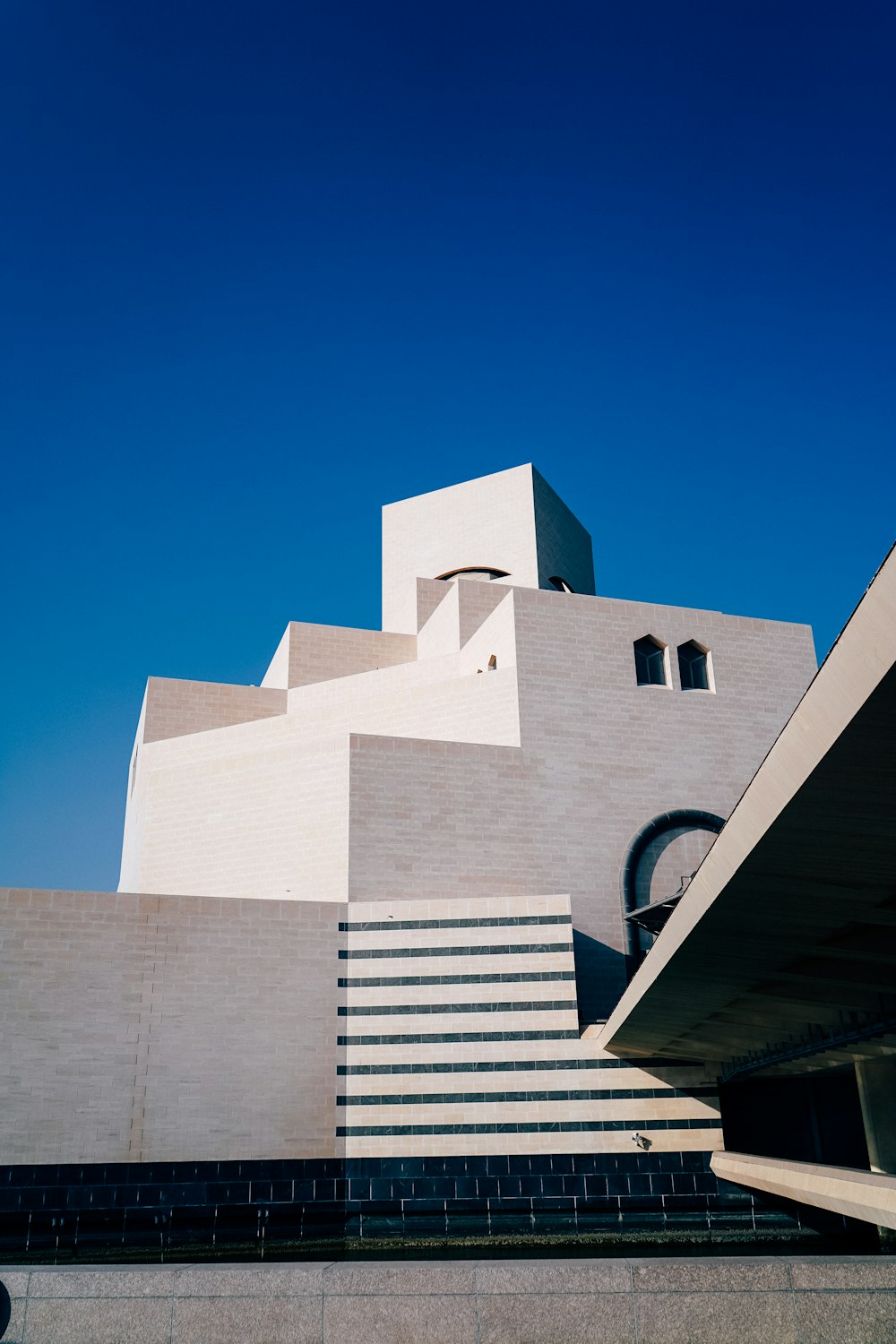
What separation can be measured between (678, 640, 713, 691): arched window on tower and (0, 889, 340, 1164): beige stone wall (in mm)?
11960

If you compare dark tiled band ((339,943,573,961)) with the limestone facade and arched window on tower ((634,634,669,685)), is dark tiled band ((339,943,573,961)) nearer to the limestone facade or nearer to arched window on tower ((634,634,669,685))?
the limestone facade

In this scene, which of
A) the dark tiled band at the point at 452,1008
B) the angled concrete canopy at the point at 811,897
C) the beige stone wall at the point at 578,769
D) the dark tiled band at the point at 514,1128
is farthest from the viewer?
the beige stone wall at the point at 578,769

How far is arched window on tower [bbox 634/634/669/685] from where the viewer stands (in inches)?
1152

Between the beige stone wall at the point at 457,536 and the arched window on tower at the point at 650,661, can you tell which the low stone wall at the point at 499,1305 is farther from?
the beige stone wall at the point at 457,536

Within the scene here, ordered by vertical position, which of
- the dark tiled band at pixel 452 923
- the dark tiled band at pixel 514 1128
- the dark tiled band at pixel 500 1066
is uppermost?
the dark tiled band at pixel 452 923

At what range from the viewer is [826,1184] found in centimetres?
1481

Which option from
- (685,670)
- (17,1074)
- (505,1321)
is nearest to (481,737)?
(685,670)

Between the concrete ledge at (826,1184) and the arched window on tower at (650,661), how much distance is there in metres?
11.9

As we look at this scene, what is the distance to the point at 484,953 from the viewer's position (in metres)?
23.5

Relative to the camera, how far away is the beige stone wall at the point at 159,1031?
842 inches

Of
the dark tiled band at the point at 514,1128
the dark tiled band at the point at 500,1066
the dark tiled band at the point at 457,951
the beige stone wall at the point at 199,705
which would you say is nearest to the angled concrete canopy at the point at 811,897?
the dark tiled band at the point at 500,1066

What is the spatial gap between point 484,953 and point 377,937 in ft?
7.56

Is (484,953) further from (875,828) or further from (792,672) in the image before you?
(875,828)

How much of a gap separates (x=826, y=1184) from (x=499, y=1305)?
7.54 metres
